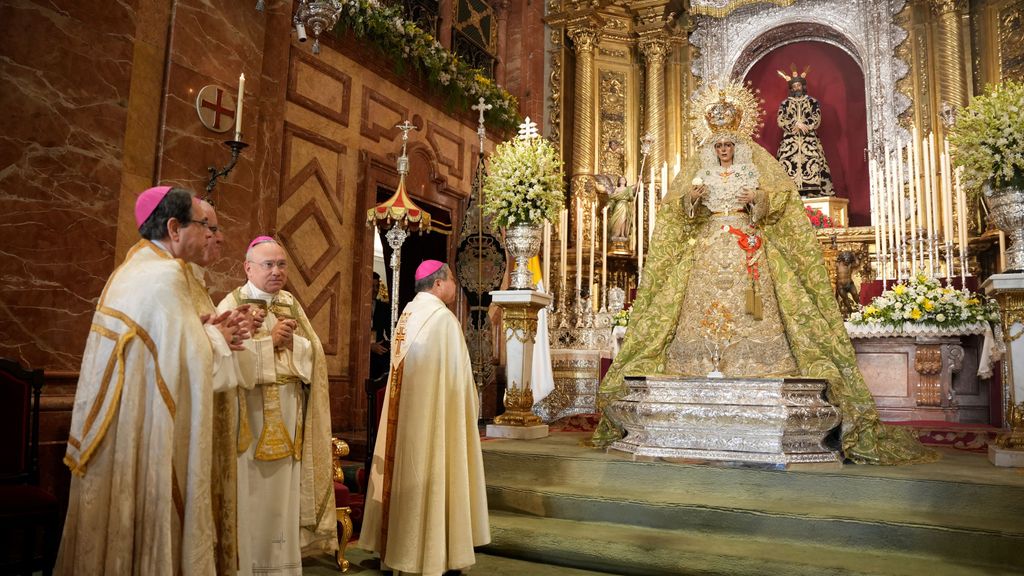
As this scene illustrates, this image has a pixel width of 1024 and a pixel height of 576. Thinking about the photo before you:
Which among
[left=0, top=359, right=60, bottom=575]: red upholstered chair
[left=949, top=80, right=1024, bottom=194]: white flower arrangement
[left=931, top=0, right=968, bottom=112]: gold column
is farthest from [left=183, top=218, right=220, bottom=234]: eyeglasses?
[left=931, top=0, right=968, bottom=112]: gold column

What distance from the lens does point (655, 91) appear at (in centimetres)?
1123

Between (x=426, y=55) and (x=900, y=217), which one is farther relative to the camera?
(x=900, y=217)

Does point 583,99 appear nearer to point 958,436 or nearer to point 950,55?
point 950,55

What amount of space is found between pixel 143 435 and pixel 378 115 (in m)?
5.99

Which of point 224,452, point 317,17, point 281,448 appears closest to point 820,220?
point 317,17

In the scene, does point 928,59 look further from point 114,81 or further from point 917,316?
point 114,81

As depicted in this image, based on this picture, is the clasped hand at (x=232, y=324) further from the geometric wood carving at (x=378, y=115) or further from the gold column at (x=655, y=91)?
the gold column at (x=655, y=91)

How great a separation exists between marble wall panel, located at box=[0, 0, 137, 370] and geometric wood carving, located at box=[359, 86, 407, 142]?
3041 mm

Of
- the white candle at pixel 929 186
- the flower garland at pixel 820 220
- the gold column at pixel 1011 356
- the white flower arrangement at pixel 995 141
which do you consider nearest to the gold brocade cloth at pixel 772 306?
the gold column at pixel 1011 356

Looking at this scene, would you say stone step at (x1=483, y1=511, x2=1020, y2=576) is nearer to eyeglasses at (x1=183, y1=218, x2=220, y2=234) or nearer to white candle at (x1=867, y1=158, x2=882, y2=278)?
eyeglasses at (x1=183, y1=218, x2=220, y2=234)

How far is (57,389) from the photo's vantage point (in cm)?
441

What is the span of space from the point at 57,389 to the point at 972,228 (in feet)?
31.5

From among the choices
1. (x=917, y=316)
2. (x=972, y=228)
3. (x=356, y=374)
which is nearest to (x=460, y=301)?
(x=356, y=374)

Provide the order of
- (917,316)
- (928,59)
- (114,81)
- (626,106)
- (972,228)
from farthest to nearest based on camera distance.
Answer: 1. (626,106)
2. (928,59)
3. (972,228)
4. (917,316)
5. (114,81)
